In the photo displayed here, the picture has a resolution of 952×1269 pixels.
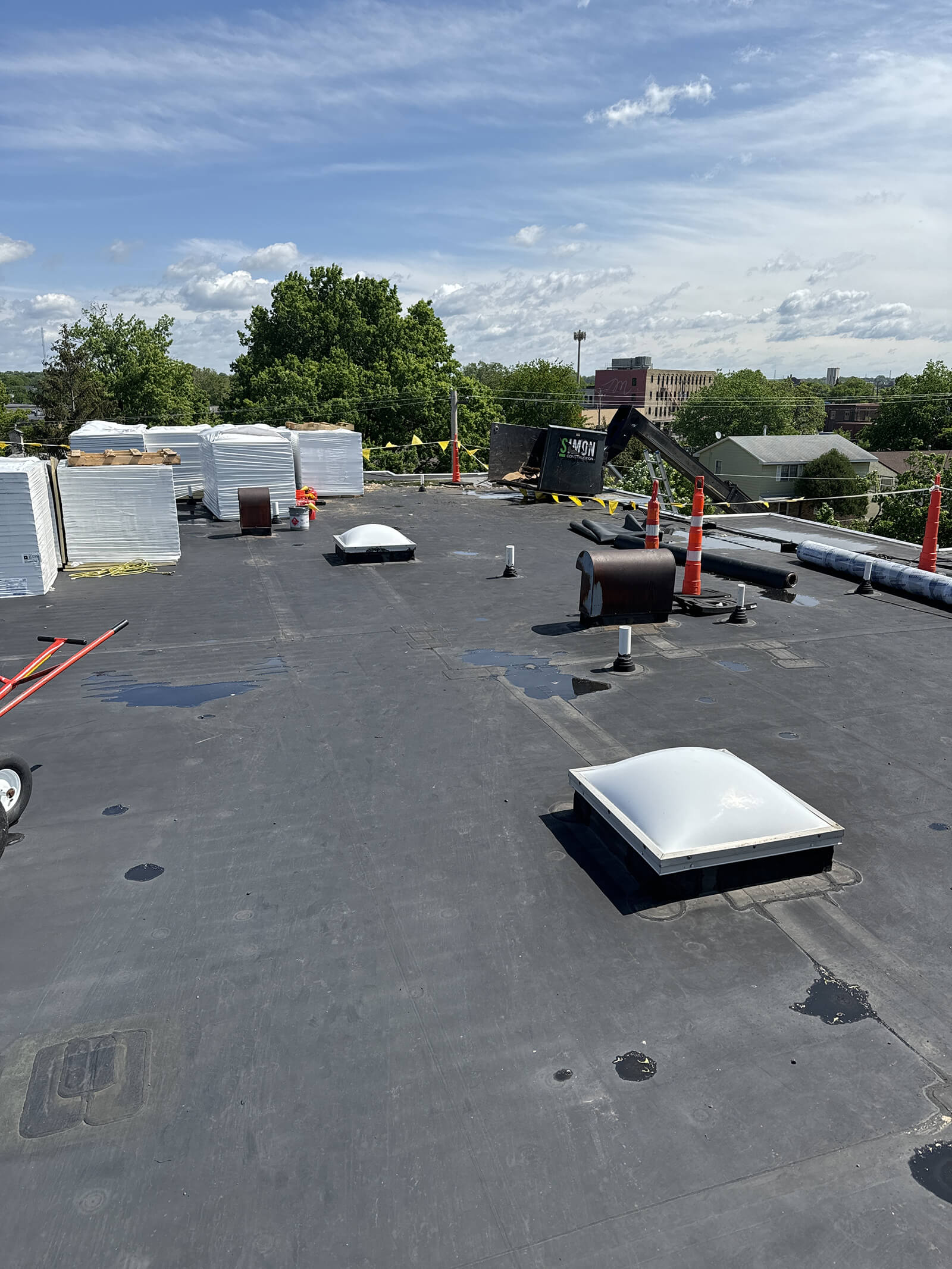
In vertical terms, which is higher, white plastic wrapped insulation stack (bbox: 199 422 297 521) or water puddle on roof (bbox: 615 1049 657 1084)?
white plastic wrapped insulation stack (bbox: 199 422 297 521)

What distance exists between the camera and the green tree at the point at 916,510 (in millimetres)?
42500

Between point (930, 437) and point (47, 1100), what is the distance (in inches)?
3957

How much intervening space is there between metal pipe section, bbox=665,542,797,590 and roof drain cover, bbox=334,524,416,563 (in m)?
5.36

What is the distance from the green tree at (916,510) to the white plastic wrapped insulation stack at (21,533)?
3897 centimetres

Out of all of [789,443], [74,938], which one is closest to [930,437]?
[789,443]

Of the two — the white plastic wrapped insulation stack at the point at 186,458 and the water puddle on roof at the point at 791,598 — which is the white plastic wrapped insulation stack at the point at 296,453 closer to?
the white plastic wrapped insulation stack at the point at 186,458

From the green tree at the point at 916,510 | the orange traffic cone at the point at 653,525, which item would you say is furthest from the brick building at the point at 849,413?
the orange traffic cone at the point at 653,525

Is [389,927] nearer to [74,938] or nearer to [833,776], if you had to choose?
[74,938]

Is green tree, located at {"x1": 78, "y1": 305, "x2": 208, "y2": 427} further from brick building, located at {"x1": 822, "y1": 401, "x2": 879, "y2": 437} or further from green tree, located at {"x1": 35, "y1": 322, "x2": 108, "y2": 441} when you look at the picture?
brick building, located at {"x1": 822, "y1": 401, "x2": 879, "y2": 437}

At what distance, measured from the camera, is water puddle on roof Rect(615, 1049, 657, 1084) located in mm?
4039

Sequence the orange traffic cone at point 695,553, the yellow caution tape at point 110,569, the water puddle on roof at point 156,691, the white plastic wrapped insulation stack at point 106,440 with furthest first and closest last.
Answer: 1. the white plastic wrapped insulation stack at point 106,440
2. the yellow caution tape at point 110,569
3. the orange traffic cone at point 695,553
4. the water puddle on roof at point 156,691

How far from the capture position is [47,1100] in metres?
3.94

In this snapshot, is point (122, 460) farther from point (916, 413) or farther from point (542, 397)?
point (916, 413)

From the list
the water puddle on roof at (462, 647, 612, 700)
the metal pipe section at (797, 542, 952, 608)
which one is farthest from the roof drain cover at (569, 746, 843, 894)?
the metal pipe section at (797, 542, 952, 608)
